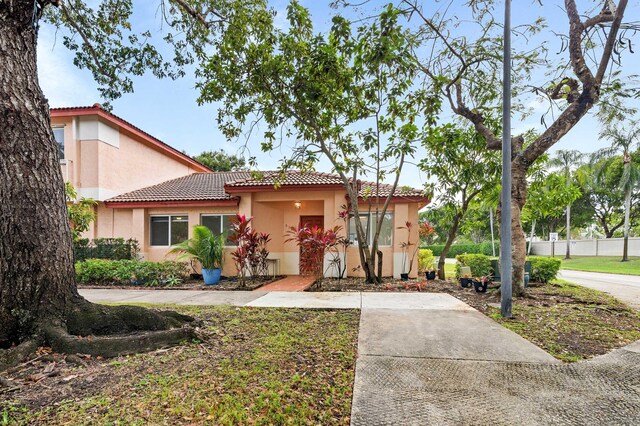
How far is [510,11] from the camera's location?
582 cm

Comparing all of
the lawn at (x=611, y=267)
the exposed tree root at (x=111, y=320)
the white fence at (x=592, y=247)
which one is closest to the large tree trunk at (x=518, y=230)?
the exposed tree root at (x=111, y=320)

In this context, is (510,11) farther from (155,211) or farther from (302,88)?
(155,211)

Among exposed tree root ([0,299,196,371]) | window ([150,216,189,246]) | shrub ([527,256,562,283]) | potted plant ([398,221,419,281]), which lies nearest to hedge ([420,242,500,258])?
potted plant ([398,221,419,281])

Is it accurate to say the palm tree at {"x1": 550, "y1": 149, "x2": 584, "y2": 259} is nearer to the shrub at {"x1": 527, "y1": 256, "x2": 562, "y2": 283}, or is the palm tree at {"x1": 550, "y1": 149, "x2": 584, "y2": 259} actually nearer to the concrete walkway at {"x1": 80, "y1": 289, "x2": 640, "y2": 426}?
the shrub at {"x1": 527, "y1": 256, "x2": 562, "y2": 283}

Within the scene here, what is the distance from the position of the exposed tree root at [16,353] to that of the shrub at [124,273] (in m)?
6.96

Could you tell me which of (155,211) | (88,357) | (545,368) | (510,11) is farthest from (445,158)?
(155,211)

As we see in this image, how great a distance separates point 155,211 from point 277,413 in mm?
11954

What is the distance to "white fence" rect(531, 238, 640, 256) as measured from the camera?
26734mm

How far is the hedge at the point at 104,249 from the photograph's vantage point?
1183 centimetres

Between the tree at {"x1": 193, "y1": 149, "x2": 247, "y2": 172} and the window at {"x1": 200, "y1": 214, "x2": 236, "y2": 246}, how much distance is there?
15888 mm

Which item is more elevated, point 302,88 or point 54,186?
point 302,88

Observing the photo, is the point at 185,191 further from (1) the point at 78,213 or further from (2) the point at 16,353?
(2) the point at 16,353

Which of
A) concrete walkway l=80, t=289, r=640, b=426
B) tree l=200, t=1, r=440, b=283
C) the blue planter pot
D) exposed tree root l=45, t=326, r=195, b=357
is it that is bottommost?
the blue planter pot

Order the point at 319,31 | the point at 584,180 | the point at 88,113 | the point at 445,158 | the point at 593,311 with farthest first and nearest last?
1. the point at 584,180
2. the point at 88,113
3. the point at 445,158
4. the point at 319,31
5. the point at 593,311
